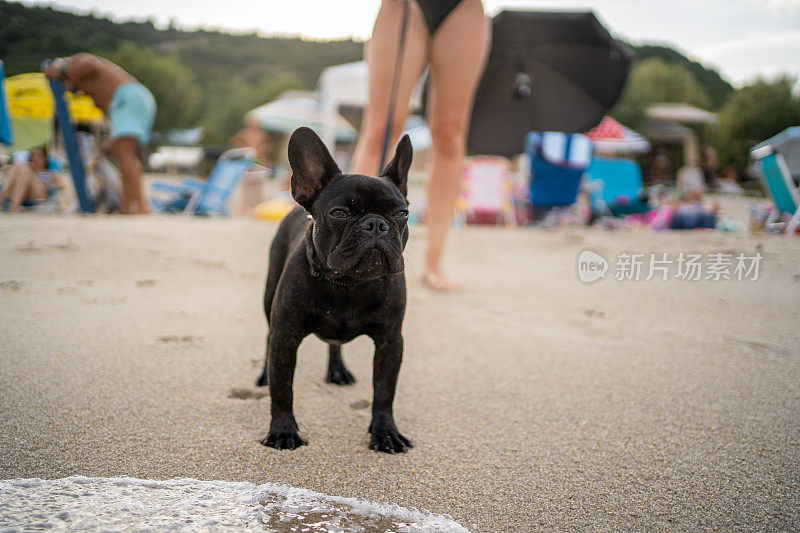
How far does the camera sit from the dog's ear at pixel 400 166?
1.55 meters

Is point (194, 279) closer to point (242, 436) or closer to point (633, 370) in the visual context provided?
point (242, 436)

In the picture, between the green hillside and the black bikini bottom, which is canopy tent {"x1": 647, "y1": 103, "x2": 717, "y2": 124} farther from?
the black bikini bottom

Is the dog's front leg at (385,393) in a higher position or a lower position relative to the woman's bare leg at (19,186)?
lower

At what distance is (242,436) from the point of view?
4.92 feet

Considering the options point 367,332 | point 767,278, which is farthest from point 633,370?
point 767,278

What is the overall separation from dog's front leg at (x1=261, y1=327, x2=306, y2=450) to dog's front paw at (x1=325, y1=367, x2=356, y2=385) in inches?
17.6

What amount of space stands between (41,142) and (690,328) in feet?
33.2

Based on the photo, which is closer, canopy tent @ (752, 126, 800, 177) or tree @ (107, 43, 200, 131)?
canopy tent @ (752, 126, 800, 177)

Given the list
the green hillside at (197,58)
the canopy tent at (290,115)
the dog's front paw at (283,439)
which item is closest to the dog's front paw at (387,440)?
the dog's front paw at (283,439)

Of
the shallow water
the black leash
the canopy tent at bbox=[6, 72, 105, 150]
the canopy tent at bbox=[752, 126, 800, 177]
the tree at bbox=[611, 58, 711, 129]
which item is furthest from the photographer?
the tree at bbox=[611, 58, 711, 129]

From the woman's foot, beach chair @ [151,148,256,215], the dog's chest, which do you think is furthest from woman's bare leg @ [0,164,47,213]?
the dog's chest

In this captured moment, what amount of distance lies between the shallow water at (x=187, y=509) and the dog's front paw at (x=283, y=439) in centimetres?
22

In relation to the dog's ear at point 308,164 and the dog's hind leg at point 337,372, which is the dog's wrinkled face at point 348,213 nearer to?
the dog's ear at point 308,164

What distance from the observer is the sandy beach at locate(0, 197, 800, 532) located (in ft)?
4.24
